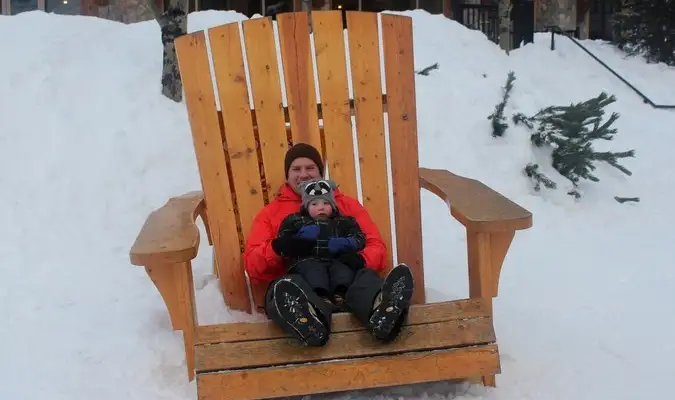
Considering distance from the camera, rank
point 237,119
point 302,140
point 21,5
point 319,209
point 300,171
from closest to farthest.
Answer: point 319,209 < point 300,171 < point 237,119 < point 302,140 < point 21,5

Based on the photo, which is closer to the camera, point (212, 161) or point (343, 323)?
point (343, 323)

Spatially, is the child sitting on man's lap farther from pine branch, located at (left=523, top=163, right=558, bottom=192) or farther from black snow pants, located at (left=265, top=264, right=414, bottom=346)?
pine branch, located at (left=523, top=163, right=558, bottom=192)

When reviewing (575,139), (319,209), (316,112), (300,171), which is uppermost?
(316,112)

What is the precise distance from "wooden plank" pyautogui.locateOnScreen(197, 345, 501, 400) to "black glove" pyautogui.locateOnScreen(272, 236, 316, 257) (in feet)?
1.70

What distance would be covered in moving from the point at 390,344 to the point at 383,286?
0.68 ft

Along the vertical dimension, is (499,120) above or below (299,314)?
below

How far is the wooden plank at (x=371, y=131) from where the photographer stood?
325cm

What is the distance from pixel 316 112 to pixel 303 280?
107cm

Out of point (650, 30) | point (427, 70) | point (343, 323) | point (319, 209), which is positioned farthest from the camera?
point (650, 30)

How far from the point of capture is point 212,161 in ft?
10.2

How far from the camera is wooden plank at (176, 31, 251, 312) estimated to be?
10.0ft

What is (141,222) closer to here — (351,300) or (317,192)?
(317,192)

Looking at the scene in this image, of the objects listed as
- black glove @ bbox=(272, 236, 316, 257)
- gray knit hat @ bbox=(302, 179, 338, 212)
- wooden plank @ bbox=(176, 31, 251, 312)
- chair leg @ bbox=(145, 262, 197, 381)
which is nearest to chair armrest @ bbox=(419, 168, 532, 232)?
gray knit hat @ bbox=(302, 179, 338, 212)

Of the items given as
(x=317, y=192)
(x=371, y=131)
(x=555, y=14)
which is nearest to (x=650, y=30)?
(x=555, y=14)
